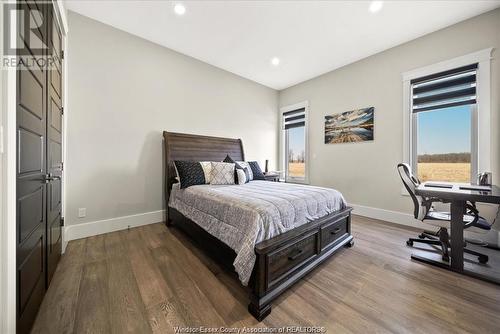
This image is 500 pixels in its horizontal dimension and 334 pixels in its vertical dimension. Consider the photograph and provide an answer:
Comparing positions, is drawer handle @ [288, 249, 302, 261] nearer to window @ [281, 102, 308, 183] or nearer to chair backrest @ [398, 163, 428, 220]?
chair backrest @ [398, 163, 428, 220]

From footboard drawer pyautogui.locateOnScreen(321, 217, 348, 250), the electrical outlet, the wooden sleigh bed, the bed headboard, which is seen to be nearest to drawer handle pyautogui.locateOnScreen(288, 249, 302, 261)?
the wooden sleigh bed

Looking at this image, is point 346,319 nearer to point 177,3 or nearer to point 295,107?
point 177,3

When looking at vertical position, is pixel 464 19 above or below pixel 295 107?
above

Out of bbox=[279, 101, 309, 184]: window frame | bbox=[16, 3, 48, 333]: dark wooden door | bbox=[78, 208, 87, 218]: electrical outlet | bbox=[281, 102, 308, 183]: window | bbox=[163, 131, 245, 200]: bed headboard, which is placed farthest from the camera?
bbox=[281, 102, 308, 183]: window

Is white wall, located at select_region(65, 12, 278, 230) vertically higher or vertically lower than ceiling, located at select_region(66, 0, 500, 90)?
lower

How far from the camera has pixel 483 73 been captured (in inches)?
97.4

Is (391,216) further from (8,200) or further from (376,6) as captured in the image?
(8,200)

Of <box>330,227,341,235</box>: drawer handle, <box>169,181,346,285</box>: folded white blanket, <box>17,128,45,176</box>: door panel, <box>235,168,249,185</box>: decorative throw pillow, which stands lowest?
<box>330,227,341,235</box>: drawer handle

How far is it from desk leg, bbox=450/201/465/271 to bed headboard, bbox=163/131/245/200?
3.26 metres

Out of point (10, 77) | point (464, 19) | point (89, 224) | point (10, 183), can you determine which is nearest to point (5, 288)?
point (10, 183)

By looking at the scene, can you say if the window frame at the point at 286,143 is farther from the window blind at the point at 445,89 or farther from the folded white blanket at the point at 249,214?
the folded white blanket at the point at 249,214

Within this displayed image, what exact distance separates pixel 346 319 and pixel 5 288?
6.28ft

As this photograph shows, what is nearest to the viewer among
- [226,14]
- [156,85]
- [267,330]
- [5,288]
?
[5,288]

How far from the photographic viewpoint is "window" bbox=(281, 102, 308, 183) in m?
4.75
